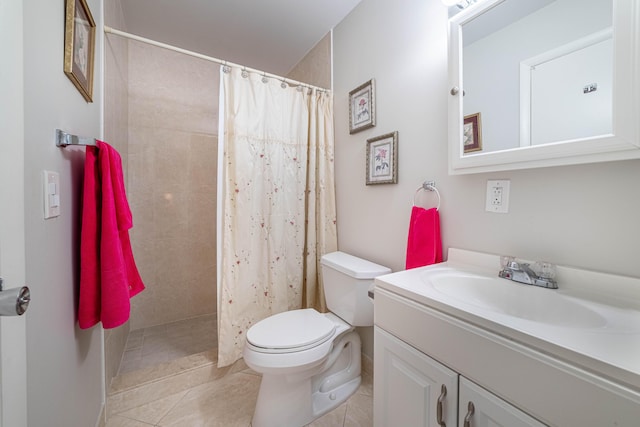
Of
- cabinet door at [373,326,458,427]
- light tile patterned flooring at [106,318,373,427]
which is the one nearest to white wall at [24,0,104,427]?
light tile patterned flooring at [106,318,373,427]

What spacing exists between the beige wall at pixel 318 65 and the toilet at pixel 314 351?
55.8 inches

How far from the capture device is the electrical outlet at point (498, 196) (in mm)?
929

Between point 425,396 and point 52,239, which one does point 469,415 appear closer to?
point 425,396

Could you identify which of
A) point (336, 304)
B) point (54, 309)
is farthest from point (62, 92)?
point (336, 304)

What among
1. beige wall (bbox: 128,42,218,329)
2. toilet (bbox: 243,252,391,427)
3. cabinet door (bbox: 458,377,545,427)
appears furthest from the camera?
beige wall (bbox: 128,42,218,329)

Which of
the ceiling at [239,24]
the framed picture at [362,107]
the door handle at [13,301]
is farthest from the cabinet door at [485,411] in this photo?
the ceiling at [239,24]

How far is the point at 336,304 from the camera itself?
146 centimetres

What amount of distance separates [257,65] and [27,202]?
88.5 inches

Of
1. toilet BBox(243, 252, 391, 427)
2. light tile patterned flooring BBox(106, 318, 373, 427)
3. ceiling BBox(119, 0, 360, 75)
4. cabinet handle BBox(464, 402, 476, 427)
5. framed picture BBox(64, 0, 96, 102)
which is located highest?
ceiling BBox(119, 0, 360, 75)

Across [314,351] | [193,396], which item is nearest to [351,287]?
[314,351]

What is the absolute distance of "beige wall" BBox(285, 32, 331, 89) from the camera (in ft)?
6.23

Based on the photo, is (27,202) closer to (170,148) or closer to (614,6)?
(614,6)

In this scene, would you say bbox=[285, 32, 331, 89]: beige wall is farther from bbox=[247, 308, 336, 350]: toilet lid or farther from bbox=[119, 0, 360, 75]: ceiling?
bbox=[247, 308, 336, 350]: toilet lid

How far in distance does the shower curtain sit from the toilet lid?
312 mm
